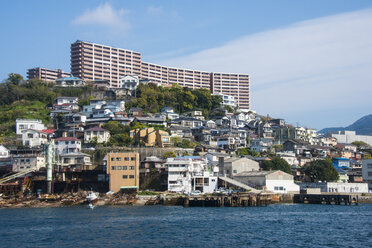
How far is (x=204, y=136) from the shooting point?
9925cm

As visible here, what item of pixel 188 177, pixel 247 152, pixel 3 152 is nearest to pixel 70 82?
pixel 3 152

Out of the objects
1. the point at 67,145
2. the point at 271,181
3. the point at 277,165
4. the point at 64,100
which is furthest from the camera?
the point at 64,100

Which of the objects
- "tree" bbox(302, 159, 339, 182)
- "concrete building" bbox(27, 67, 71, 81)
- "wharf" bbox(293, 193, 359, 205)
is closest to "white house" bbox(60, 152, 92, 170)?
"wharf" bbox(293, 193, 359, 205)

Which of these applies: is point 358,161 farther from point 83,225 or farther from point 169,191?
point 83,225

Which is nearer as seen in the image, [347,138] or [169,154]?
[169,154]

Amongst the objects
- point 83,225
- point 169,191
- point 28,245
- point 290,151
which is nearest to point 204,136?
point 290,151

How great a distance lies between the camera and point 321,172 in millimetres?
81625

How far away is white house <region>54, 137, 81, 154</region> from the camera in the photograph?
83.1 metres

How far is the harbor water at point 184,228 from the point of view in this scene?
3562cm

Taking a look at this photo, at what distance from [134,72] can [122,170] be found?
76.8 m

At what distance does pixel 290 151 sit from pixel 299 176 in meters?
14.7

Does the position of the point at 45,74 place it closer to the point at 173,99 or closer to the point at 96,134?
the point at 173,99

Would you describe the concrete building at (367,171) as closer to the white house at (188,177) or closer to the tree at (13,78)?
the white house at (188,177)

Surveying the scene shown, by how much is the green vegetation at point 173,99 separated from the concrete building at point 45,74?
49266mm
